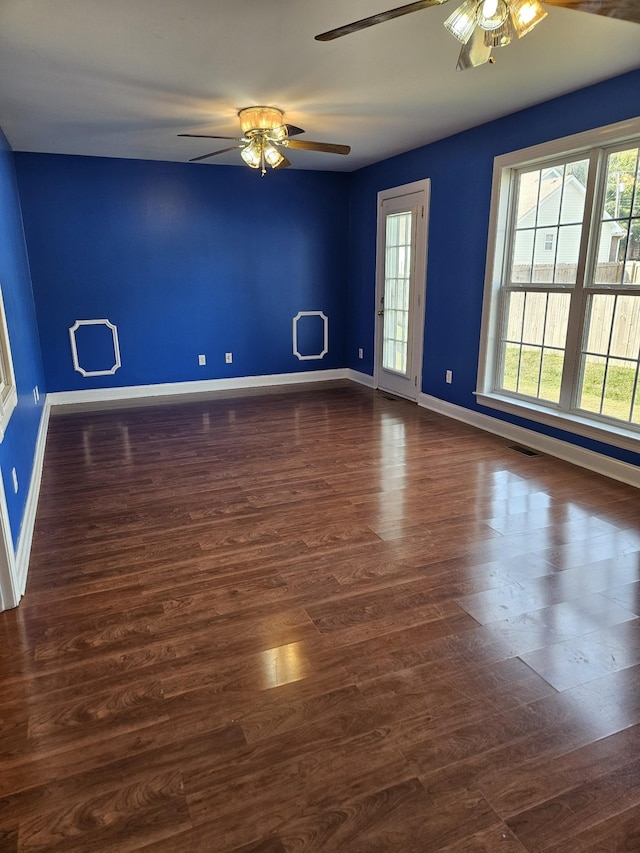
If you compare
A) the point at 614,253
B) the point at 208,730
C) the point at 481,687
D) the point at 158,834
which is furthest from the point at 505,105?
the point at 158,834

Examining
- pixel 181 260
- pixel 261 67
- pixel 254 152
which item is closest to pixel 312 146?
pixel 254 152

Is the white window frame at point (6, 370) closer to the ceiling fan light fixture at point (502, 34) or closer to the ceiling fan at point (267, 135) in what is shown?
the ceiling fan at point (267, 135)

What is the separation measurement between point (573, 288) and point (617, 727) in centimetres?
302

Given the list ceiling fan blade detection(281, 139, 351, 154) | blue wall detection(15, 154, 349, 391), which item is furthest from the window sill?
blue wall detection(15, 154, 349, 391)

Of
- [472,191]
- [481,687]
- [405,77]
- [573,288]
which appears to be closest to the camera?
[481,687]

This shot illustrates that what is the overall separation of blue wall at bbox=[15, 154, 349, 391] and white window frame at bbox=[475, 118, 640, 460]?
8.74ft

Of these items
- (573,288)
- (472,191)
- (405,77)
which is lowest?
(573,288)

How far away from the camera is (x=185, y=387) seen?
6312 mm

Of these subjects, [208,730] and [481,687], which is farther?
[481,687]

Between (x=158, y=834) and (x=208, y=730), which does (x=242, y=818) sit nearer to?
(x=158, y=834)

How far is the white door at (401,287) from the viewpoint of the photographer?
5.43 meters

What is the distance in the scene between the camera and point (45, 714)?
5.74ft

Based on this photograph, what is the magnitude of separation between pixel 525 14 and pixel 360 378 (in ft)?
16.2

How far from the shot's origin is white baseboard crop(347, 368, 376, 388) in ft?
21.6
